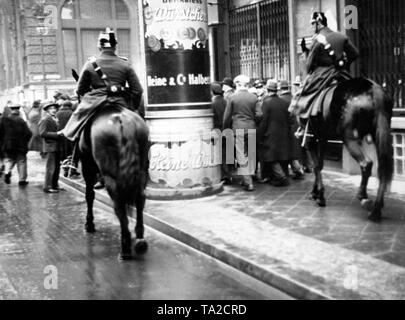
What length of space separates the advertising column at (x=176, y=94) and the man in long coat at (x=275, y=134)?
1.52 m

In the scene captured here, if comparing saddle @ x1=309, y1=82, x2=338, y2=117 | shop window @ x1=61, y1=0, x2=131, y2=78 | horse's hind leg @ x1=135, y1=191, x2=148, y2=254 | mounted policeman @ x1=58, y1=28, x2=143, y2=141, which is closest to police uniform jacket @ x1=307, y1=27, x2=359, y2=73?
saddle @ x1=309, y1=82, x2=338, y2=117

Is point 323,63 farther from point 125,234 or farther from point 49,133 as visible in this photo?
point 49,133

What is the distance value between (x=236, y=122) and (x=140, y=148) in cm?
380

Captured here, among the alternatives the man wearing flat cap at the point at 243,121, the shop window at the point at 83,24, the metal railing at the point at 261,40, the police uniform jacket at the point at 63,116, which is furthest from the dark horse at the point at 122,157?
the shop window at the point at 83,24

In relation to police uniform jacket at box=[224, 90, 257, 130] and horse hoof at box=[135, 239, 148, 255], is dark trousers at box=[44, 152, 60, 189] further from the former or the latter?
horse hoof at box=[135, 239, 148, 255]

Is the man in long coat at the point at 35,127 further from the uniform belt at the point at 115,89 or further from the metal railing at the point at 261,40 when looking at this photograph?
the uniform belt at the point at 115,89

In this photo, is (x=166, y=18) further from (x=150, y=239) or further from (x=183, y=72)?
(x=150, y=239)

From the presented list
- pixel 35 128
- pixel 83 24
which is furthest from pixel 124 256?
pixel 83 24

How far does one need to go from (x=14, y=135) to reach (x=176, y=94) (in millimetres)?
5589

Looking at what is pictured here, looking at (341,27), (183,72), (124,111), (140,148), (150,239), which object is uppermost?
(341,27)

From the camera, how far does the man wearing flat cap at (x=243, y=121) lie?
973 cm

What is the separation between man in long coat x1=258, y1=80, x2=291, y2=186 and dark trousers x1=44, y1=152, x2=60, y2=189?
4480 mm

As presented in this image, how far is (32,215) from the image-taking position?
905 centimetres
